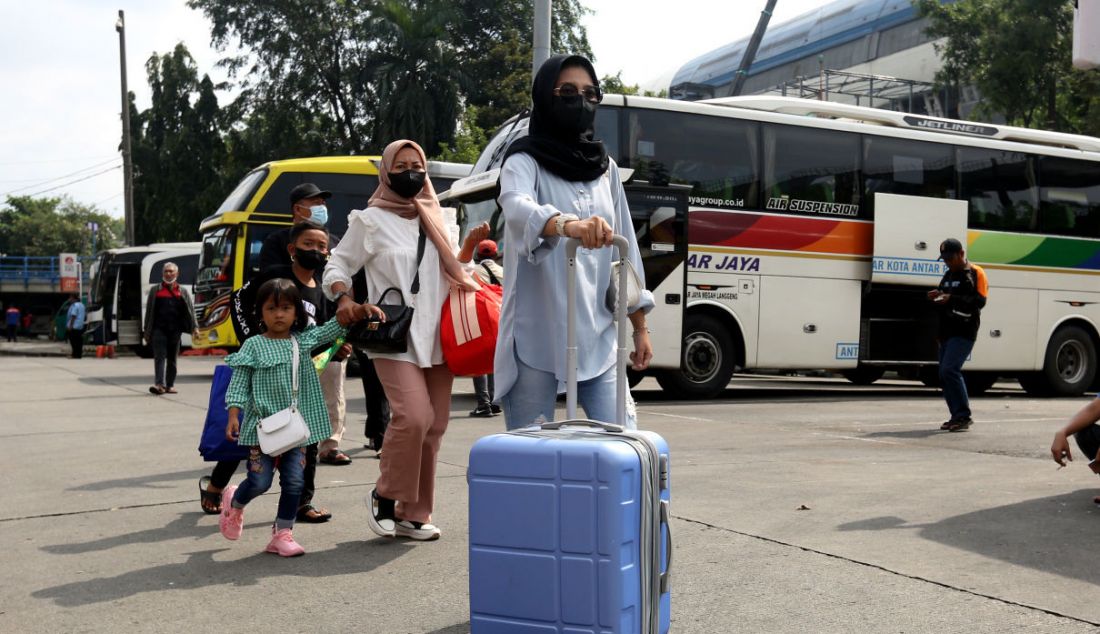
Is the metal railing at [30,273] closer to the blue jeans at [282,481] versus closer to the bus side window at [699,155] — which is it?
the bus side window at [699,155]

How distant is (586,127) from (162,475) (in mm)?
4779

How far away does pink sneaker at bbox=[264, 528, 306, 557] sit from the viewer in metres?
5.00

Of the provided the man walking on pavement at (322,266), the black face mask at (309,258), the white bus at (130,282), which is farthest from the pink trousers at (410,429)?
the white bus at (130,282)

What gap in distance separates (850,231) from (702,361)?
9.16 feet

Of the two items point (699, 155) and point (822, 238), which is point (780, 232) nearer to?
point (822, 238)

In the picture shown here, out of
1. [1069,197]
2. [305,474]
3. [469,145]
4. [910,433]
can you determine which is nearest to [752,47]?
[469,145]

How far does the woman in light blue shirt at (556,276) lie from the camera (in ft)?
12.8

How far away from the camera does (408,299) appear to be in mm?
5148

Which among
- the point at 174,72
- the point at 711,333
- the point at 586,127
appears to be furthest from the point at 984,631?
the point at 174,72

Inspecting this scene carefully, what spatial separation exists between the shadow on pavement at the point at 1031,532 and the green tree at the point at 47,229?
99223mm

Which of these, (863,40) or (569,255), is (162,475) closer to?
(569,255)

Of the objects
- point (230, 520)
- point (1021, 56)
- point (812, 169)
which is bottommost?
point (230, 520)

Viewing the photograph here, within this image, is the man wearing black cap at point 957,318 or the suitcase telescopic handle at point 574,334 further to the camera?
the man wearing black cap at point 957,318

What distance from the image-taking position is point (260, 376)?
16.8 feet
